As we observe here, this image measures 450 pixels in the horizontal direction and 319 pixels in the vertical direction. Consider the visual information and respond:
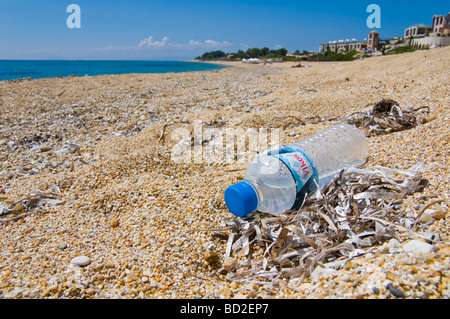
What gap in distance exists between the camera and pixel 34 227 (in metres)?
2.00

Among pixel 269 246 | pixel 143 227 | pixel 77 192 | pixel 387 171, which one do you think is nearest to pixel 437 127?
pixel 387 171

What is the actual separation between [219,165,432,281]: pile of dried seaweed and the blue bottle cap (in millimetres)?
170

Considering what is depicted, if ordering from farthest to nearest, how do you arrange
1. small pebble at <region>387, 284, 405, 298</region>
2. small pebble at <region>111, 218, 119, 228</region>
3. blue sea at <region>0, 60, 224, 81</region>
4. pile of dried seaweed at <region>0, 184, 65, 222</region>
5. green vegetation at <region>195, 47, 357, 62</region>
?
green vegetation at <region>195, 47, 357, 62</region>
blue sea at <region>0, 60, 224, 81</region>
pile of dried seaweed at <region>0, 184, 65, 222</region>
small pebble at <region>111, 218, 119, 228</region>
small pebble at <region>387, 284, 405, 298</region>

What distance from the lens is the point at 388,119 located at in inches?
122

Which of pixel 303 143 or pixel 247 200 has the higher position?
pixel 303 143

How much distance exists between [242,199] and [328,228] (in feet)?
1.69

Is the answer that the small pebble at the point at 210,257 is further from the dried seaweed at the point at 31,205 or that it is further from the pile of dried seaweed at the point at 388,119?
the pile of dried seaweed at the point at 388,119

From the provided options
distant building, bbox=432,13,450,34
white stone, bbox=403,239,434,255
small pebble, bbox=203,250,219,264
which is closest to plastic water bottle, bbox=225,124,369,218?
small pebble, bbox=203,250,219,264

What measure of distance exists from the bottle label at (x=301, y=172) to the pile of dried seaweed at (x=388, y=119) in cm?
150

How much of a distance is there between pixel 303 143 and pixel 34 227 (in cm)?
243

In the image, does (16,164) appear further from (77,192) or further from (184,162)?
(184,162)

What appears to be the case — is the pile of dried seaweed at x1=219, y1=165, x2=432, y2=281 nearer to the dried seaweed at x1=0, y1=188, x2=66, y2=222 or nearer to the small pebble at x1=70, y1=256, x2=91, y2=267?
the small pebble at x1=70, y1=256, x2=91, y2=267

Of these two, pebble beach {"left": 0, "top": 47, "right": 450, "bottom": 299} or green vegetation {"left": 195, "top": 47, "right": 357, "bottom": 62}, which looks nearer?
pebble beach {"left": 0, "top": 47, "right": 450, "bottom": 299}

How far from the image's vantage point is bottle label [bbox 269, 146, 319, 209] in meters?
1.76
